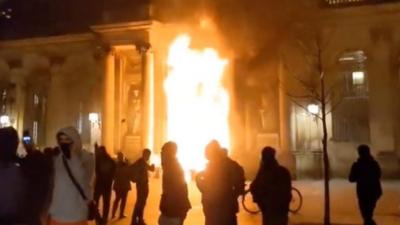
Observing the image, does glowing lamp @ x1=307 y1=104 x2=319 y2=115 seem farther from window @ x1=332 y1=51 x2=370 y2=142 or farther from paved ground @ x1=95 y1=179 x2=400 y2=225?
paved ground @ x1=95 y1=179 x2=400 y2=225

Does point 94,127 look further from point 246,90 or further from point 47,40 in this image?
point 246,90

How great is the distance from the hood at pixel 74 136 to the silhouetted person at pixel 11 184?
924mm

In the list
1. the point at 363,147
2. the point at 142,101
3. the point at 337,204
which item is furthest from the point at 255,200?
the point at 142,101

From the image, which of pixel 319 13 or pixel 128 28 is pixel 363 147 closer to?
pixel 319 13

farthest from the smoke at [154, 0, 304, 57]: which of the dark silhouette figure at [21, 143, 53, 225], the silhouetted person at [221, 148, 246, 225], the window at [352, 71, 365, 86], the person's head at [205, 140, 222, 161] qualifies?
the dark silhouette figure at [21, 143, 53, 225]

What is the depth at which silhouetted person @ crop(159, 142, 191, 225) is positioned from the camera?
6219 millimetres

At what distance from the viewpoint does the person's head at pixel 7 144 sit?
3973mm

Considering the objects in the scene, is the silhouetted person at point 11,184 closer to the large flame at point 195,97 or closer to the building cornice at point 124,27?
the large flame at point 195,97

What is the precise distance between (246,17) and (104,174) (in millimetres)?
15311

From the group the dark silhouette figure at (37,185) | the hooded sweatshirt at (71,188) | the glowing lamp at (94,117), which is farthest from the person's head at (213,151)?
the glowing lamp at (94,117)

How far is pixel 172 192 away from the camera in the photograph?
20.7ft

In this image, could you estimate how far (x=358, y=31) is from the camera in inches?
958

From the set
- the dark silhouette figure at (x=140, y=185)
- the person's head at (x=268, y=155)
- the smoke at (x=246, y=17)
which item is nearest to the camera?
the person's head at (x=268, y=155)

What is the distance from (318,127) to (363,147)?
15460mm
